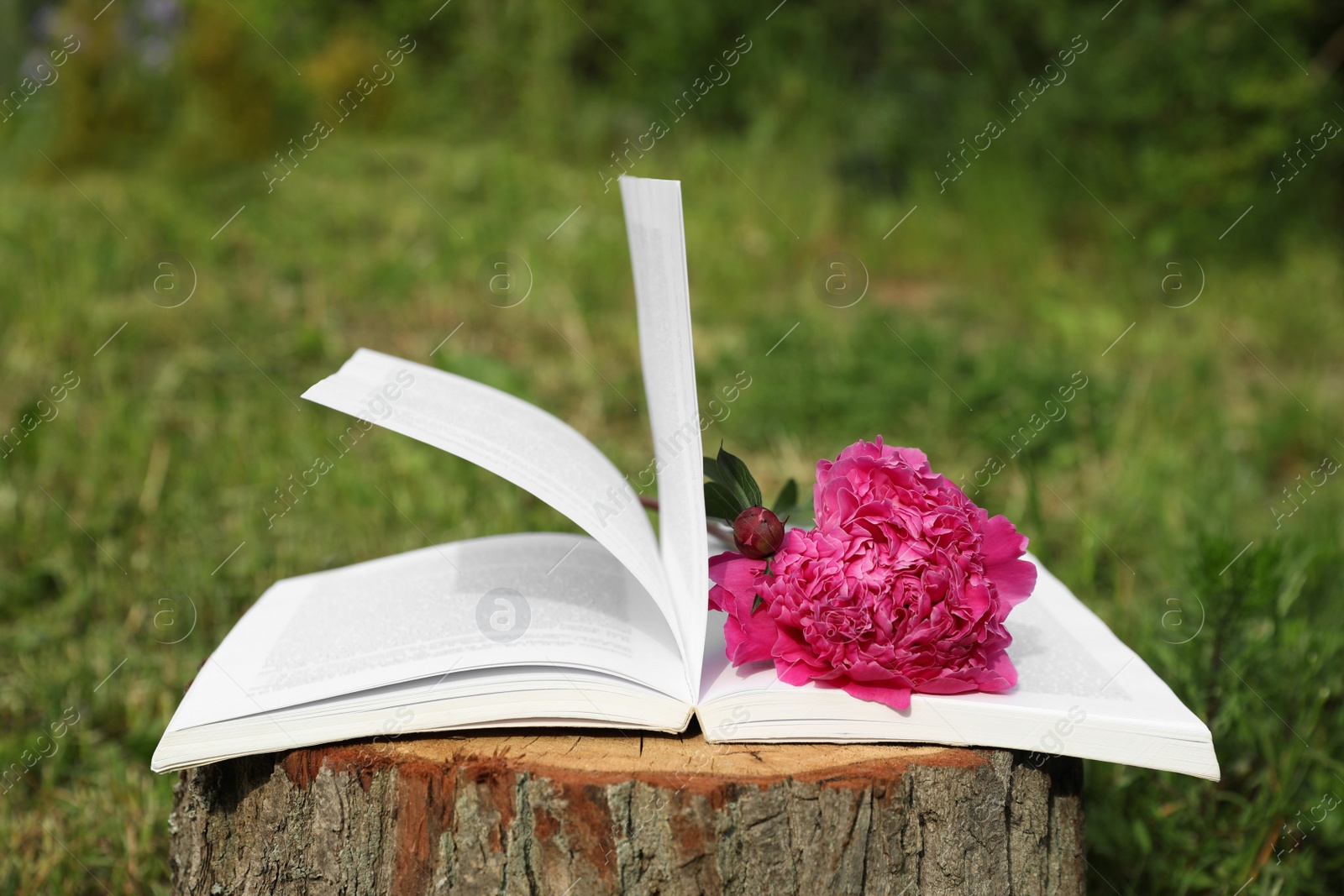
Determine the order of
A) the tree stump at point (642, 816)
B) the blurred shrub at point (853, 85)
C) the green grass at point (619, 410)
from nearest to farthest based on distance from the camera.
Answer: the tree stump at point (642, 816), the green grass at point (619, 410), the blurred shrub at point (853, 85)

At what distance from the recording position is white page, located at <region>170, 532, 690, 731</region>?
4.12 ft

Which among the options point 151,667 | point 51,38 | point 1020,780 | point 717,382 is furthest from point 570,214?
point 1020,780

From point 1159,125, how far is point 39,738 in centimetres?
539

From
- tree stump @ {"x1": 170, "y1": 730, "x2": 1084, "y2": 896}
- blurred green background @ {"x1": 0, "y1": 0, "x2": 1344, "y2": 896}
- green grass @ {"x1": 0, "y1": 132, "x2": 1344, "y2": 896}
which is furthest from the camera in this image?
blurred green background @ {"x1": 0, "y1": 0, "x2": 1344, "y2": 896}

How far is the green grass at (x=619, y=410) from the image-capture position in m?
2.01

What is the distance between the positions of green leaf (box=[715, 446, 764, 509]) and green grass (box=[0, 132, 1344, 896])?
91 cm

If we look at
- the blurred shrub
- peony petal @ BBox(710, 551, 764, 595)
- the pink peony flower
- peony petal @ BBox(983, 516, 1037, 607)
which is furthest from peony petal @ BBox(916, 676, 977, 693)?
the blurred shrub

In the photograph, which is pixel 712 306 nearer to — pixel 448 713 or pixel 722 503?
pixel 722 503

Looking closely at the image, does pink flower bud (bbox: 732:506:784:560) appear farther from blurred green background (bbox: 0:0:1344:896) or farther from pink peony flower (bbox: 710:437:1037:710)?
blurred green background (bbox: 0:0:1344:896)

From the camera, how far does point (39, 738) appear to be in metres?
2.15

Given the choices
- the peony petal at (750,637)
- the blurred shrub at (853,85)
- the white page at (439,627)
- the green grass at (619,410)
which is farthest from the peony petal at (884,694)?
the blurred shrub at (853,85)

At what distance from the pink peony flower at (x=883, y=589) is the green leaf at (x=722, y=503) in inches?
2.9

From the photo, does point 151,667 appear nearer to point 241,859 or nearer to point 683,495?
point 241,859

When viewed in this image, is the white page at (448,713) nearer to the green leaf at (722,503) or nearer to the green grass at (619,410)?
the green leaf at (722,503)
